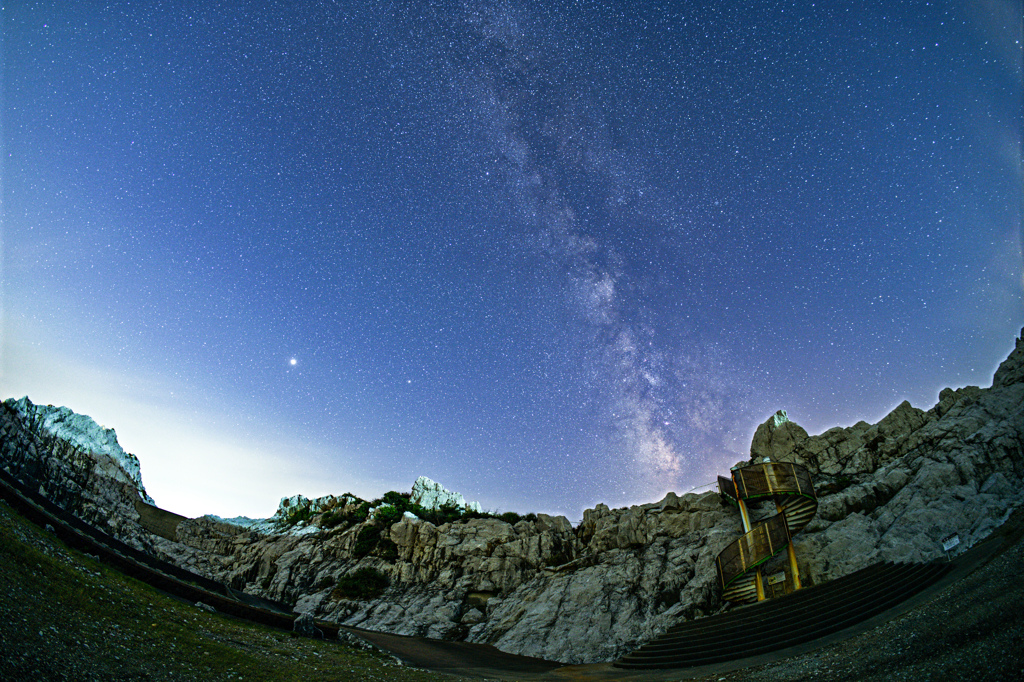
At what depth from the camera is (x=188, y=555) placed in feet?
178

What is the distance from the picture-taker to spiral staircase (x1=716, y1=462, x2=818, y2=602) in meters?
25.8

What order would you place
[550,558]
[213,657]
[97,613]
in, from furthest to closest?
[550,558]
[213,657]
[97,613]

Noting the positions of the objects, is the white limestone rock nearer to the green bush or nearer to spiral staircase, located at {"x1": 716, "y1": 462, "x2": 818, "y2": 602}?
the green bush

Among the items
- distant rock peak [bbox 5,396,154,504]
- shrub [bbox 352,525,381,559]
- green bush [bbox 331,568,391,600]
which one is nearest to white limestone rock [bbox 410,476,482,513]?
shrub [bbox 352,525,381,559]

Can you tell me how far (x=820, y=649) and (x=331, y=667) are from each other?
1550 cm

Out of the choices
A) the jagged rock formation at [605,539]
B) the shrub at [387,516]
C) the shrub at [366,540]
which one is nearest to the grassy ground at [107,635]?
the jagged rock formation at [605,539]

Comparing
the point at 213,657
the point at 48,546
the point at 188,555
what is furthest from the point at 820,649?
the point at 188,555

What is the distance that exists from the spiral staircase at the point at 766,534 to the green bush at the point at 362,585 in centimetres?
2923

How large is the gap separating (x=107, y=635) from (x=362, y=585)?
1383 inches

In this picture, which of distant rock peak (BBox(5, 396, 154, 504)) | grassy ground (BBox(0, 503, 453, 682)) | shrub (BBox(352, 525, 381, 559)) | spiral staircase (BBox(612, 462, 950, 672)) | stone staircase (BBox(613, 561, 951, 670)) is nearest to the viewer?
grassy ground (BBox(0, 503, 453, 682))

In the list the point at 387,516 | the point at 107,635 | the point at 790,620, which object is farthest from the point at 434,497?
the point at 107,635

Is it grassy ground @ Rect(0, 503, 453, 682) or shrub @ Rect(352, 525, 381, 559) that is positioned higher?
grassy ground @ Rect(0, 503, 453, 682)

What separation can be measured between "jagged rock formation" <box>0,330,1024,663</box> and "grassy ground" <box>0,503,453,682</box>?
19.3 m

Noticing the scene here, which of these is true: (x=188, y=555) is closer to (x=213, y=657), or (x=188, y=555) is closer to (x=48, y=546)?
(x=48, y=546)
